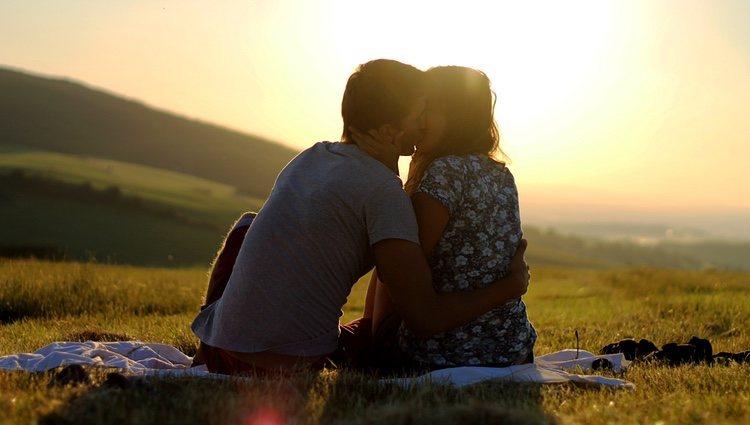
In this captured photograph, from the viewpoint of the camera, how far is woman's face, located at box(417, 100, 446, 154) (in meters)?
5.18

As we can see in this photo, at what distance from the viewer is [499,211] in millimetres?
5480

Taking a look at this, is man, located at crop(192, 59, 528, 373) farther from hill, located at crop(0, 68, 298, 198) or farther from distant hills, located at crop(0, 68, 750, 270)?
hill, located at crop(0, 68, 298, 198)

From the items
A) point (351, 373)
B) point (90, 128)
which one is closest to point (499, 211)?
point (351, 373)

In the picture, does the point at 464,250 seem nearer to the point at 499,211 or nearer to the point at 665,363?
the point at 499,211

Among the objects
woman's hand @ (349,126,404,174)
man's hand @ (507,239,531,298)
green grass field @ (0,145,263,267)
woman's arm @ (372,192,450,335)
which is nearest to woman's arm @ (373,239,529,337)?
man's hand @ (507,239,531,298)

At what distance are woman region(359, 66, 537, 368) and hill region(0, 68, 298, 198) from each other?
243 ft

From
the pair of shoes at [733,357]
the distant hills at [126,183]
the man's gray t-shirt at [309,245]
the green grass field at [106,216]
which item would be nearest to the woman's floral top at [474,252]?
the man's gray t-shirt at [309,245]

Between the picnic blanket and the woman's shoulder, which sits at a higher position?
the woman's shoulder

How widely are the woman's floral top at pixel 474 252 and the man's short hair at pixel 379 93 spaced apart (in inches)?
22.4

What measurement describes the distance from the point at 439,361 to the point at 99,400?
8.56 feet

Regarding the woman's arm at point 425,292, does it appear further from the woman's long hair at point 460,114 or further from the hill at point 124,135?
the hill at point 124,135

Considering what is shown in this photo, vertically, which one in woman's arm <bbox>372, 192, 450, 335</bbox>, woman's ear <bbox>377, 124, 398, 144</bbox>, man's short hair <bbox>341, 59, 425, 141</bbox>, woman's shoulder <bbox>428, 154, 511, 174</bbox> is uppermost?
man's short hair <bbox>341, 59, 425, 141</bbox>

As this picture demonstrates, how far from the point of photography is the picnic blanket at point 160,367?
5230mm

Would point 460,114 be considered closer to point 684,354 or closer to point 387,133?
point 387,133
